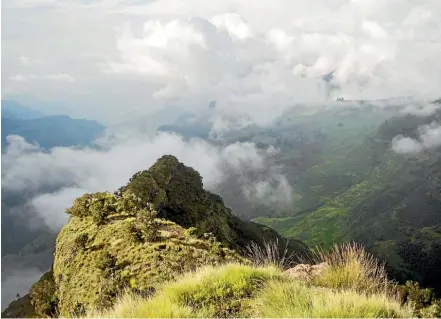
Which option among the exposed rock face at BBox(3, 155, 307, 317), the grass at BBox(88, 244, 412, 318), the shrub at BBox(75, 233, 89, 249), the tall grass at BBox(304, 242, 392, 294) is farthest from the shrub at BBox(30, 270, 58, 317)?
the tall grass at BBox(304, 242, 392, 294)

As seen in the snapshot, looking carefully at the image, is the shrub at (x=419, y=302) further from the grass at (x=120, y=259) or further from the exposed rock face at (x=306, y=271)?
the grass at (x=120, y=259)

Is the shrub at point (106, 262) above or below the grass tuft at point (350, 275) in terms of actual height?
above

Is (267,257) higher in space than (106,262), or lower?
lower

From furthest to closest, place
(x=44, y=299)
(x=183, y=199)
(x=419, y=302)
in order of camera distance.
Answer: (x=183, y=199)
(x=44, y=299)
(x=419, y=302)

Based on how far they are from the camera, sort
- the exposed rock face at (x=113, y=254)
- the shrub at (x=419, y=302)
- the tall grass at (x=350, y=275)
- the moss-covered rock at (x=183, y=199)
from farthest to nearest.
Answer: the moss-covered rock at (x=183, y=199) → the exposed rock face at (x=113, y=254) → the tall grass at (x=350, y=275) → the shrub at (x=419, y=302)

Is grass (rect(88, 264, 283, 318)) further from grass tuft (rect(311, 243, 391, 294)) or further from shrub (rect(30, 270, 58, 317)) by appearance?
shrub (rect(30, 270, 58, 317))

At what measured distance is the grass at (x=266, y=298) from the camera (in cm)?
839

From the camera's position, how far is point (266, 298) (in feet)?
30.7

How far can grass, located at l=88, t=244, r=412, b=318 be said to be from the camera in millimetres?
8391

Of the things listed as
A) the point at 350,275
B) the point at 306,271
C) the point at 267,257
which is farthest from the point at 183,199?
the point at 350,275

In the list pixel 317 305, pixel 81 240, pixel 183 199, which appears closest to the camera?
pixel 317 305

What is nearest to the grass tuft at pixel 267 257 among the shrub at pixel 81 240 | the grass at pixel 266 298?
the grass at pixel 266 298

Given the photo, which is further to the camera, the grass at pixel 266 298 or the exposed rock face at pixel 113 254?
the exposed rock face at pixel 113 254

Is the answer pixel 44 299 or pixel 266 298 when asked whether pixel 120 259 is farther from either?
pixel 266 298
